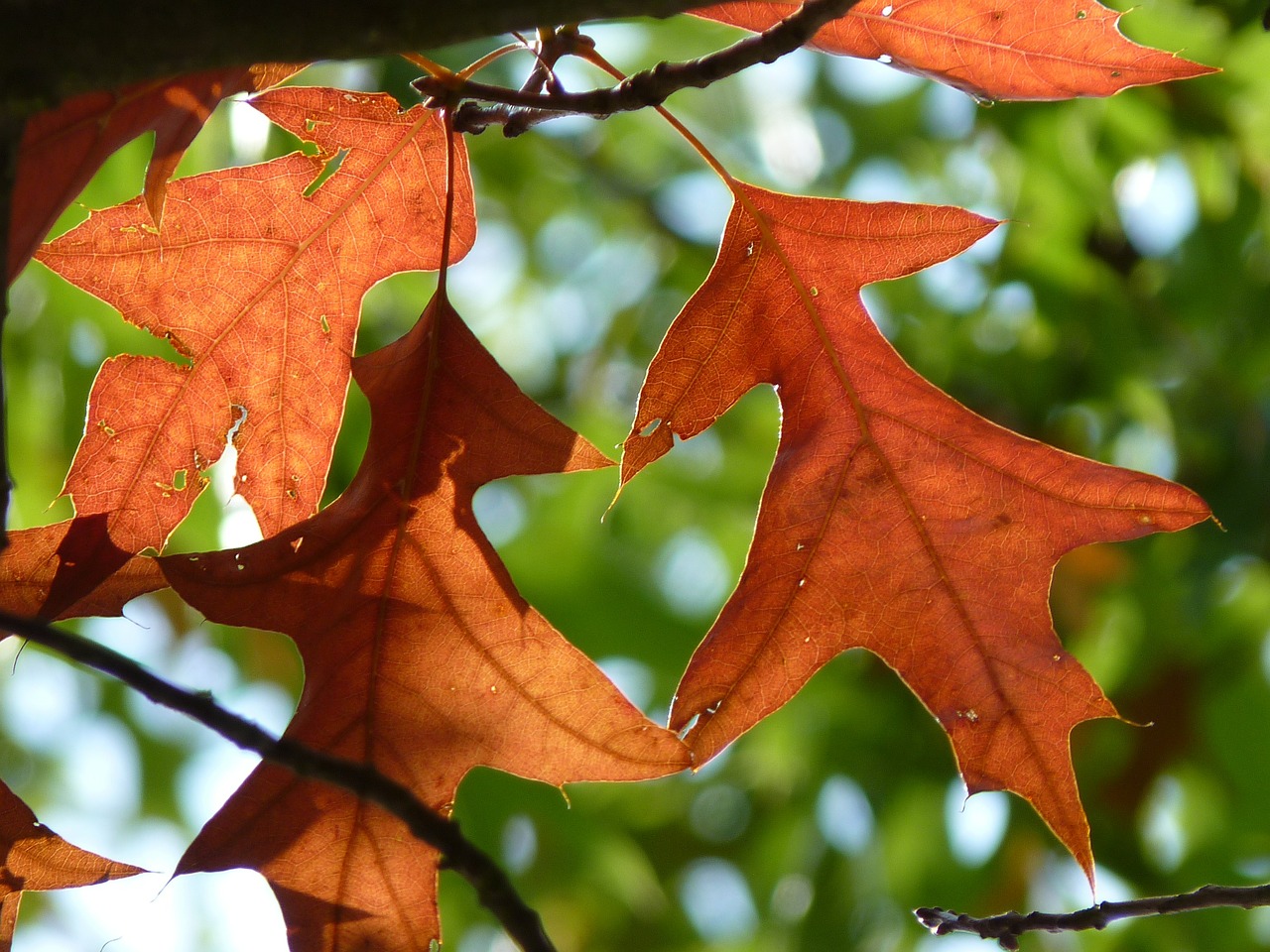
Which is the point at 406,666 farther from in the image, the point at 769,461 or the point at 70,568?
the point at 769,461

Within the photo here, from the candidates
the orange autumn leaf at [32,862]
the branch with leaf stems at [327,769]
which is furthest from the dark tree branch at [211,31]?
the orange autumn leaf at [32,862]

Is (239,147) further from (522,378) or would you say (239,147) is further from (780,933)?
(780,933)

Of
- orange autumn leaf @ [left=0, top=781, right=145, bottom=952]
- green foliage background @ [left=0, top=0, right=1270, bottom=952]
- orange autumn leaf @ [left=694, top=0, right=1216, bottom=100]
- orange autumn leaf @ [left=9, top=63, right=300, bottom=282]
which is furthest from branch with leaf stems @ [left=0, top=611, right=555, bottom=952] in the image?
green foliage background @ [left=0, top=0, right=1270, bottom=952]

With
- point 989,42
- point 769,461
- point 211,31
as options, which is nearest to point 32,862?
point 211,31

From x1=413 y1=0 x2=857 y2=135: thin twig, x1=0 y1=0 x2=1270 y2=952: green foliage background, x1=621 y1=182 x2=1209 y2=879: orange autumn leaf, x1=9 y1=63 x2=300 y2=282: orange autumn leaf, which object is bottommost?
x1=0 y1=0 x2=1270 y2=952: green foliage background

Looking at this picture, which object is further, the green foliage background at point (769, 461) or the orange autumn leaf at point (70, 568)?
the green foliage background at point (769, 461)

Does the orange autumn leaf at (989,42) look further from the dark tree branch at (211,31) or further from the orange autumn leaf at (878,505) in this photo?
the dark tree branch at (211,31)

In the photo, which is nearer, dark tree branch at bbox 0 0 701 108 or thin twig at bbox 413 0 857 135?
dark tree branch at bbox 0 0 701 108

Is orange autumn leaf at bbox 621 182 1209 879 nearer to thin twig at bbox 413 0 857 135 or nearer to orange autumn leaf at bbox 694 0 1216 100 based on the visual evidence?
orange autumn leaf at bbox 694 0 1216 100
